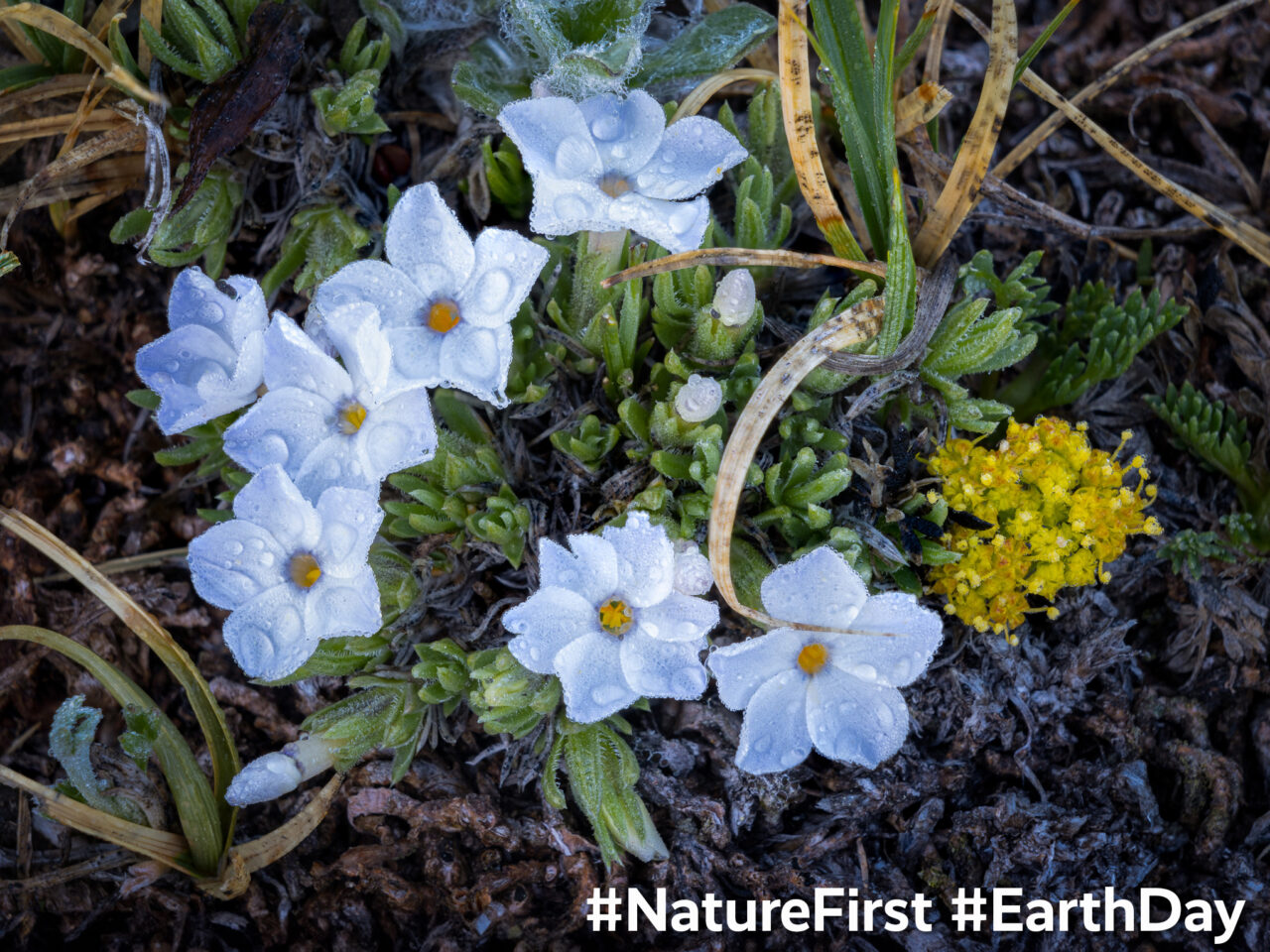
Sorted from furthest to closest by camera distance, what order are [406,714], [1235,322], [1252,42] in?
[1252,42], [1235,322], [406,714]

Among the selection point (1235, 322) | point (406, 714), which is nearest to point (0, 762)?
point (406, 714)

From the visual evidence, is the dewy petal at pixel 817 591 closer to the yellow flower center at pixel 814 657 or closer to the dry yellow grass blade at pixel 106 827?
the yellow flower center at pixel 814 657

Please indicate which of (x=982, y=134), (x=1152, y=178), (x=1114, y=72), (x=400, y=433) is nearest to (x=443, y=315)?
(x=400, y=433)

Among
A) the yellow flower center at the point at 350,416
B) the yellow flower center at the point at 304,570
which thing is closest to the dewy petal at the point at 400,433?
the yellow flower center at the point at 350,416

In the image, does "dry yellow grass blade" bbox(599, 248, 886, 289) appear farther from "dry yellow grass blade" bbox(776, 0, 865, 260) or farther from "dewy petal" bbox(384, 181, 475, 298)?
"dewy petal" bbox(384, 181, 475, 298)

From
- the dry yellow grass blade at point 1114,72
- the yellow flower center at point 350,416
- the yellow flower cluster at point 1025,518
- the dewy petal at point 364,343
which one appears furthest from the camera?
the dry yellow grass blade at point 1114,72

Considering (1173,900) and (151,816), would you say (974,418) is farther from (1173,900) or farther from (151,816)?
(151,816)
